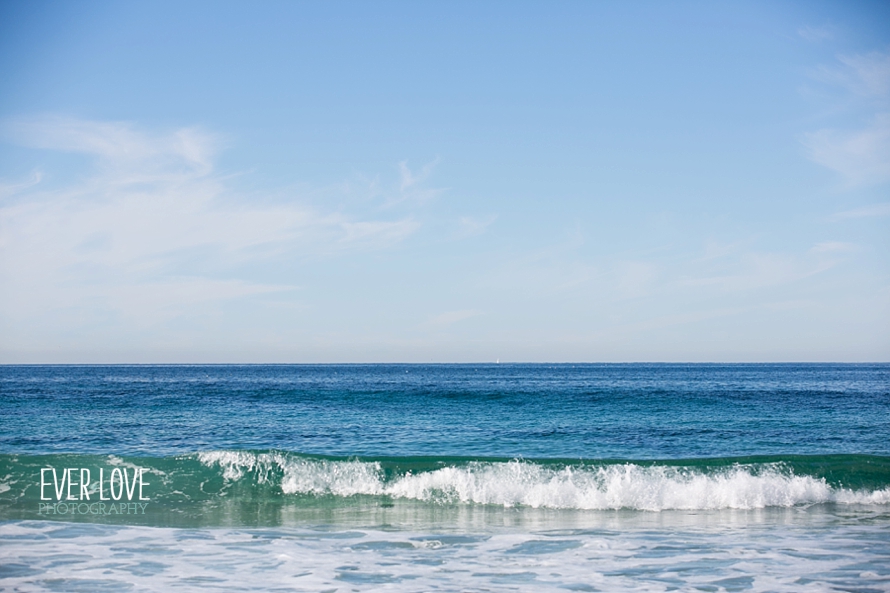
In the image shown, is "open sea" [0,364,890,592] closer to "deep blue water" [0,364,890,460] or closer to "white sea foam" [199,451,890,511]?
"white sea foam" [199,451,890,511]

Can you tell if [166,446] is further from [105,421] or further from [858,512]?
[858,512]

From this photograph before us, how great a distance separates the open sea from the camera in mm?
8227

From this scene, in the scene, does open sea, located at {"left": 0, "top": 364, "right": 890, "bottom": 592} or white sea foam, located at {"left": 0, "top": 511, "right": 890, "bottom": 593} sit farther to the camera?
open sea, located at {"left": 0, "top": 364, "right": 890, "bottom": 592}

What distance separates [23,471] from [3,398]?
28898mm

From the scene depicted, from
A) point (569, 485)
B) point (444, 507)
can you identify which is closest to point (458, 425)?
point (569, 485)

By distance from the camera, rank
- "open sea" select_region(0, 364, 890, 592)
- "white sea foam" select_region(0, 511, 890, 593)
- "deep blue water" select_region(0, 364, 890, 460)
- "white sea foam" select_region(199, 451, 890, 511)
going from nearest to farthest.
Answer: "white sea foam" select_region(0, 511, 890, 593) → "open sea" select_region(0, 364, 890, 592) → "white sea foam" select_region(199, 451, 890, 511) → "deep blue water" select_region(0, 364, 890, 460)

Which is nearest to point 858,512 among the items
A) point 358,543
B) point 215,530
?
point 358,543

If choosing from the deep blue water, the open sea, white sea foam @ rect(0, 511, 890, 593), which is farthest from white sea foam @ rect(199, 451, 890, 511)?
the deep blue water

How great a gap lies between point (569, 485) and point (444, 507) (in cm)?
272

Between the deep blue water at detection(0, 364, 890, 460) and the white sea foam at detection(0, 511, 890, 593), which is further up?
the white sea foam at detection(0, 511, 890, 593)

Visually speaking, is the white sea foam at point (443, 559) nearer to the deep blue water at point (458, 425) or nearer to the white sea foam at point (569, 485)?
the white sea foam at point (569, 485)

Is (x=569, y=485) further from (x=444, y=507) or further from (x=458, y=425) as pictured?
(x=458, y=425)

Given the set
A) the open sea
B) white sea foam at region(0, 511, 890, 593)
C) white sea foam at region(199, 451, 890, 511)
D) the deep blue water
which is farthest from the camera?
the deep blue water

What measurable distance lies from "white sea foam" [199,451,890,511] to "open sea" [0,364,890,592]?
4 cm
